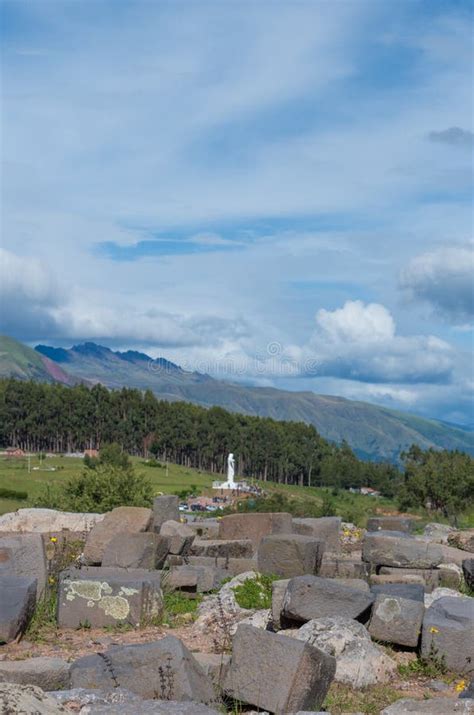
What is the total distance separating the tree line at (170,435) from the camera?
14300 centimetres

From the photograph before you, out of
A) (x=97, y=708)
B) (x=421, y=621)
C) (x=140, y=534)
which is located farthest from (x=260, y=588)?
(x=97, y=708)

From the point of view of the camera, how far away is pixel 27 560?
50.7 ft

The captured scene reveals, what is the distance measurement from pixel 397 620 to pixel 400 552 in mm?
7902

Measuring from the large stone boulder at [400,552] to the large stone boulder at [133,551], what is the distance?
5.12 metres

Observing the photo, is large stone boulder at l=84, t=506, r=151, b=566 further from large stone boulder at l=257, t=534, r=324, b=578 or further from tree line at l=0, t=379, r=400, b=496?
tree line at l=0, t=379, r=400, b=496

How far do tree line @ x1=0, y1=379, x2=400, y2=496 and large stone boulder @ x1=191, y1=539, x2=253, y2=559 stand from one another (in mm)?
120112

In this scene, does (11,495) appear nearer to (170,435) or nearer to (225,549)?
(225,549)

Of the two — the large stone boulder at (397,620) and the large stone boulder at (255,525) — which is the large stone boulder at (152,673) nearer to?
the large stone boulder at (397,620)

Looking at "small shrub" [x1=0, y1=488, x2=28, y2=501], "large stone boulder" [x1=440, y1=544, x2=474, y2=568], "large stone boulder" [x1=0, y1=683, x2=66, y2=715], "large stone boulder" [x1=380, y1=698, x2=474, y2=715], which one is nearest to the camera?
"large stone boulder" [x1=0, y1=683, x2=66, y2=715]

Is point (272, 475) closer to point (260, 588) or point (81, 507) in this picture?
point (81, 507)

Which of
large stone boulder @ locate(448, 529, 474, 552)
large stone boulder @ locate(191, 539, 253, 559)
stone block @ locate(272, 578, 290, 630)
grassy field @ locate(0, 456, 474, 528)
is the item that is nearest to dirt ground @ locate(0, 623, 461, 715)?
stone block @ locate(272, 578, 290, 630)

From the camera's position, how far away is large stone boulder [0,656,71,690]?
9375 mm

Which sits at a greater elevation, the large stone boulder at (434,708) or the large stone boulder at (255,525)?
the large stone boulder at (255,525)

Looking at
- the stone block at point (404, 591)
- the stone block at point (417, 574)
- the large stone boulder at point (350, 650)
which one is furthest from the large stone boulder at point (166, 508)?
the large stone boulder at point (350, 650)
